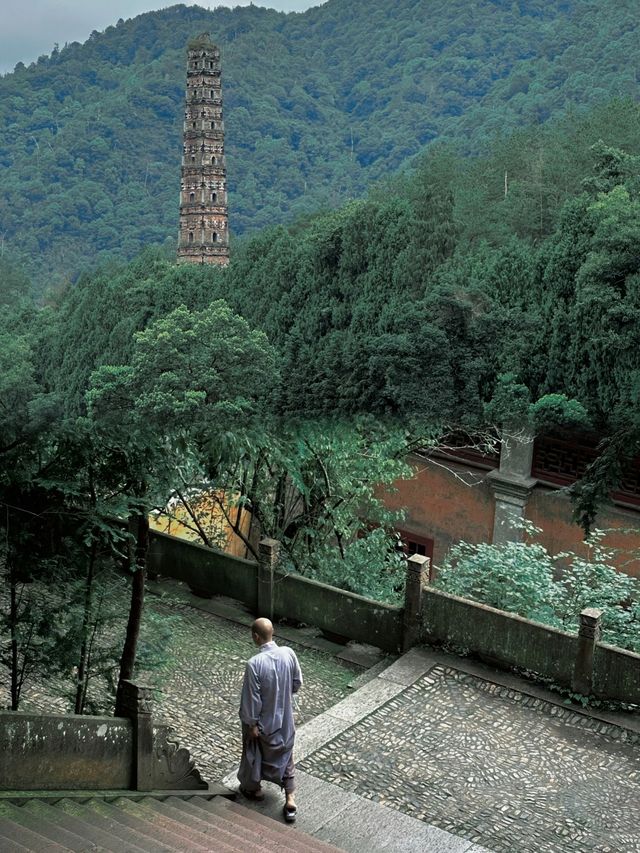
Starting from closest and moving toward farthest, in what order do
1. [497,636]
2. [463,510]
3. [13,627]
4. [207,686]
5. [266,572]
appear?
1. [13,627]
2. [207,686]
3. [497,636]
4. [266,572]
5. [463,510]

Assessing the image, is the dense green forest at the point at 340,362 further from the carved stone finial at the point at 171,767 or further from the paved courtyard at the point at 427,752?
the paved courtyard at the point at 427,752

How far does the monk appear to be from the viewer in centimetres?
639

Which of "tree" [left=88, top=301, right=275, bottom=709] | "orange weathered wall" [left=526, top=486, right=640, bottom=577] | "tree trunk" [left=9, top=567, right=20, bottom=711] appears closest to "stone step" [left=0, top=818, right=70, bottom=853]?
"tree trunk" [left=9, top=567, right=20, bottom=711]

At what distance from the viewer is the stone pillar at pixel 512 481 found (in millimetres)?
15562

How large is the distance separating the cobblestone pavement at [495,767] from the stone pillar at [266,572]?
7.01 ft

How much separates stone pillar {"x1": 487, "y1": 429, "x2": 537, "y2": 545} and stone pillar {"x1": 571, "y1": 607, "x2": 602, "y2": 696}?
6.14 m

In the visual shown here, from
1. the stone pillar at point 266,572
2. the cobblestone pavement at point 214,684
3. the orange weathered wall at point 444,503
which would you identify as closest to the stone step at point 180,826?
the cobblestone pavement at point 214,684

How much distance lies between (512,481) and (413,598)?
5723 millimetres

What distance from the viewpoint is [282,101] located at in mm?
51469

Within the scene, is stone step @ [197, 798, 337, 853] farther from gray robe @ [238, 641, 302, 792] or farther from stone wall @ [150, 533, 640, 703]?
stone wall @ [150, 533, 640, 703]

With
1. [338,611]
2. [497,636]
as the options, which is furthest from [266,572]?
[497,636]

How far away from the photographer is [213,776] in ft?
25.6

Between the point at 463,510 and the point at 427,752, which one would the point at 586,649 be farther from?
the point at 463,510

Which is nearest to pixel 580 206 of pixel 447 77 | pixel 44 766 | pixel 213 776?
pixel 213 776
